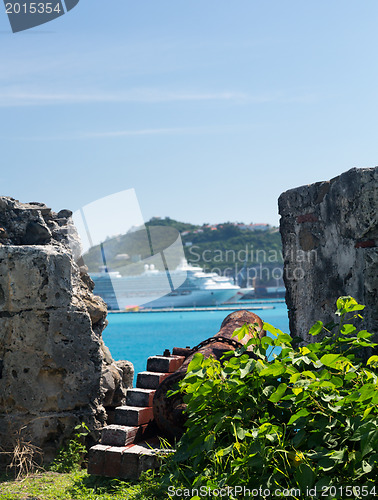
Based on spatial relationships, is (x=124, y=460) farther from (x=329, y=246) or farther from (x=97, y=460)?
(x=329, y=246)

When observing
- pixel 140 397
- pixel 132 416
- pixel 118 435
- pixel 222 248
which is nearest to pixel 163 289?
pixel 222 248

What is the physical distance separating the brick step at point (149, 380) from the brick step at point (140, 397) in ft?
0.35

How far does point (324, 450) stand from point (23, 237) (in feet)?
11.4

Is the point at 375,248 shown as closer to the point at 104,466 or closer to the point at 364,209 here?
the point at 364,209

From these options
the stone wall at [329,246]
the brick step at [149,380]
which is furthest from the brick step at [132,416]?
the stone wall at [329,246]

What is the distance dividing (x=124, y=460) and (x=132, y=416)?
390 millimetres

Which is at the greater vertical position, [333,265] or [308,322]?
[333,265]

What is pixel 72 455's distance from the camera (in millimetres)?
4930

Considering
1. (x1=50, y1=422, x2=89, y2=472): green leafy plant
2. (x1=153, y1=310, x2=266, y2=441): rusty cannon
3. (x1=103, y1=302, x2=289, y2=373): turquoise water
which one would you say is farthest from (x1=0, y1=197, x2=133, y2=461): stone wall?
(x1=103, y1=302, x2=289, y2=373): turquoise water

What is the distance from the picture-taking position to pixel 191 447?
138 inches

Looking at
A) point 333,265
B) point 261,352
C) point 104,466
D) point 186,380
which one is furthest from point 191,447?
point 333,265

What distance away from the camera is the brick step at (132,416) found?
4691mm

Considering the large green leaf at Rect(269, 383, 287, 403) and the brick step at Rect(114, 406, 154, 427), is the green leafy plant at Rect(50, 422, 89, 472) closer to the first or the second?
the brick step at Rect(114, 406, 154, 427)

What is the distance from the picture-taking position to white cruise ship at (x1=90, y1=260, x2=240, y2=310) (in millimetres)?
62156
